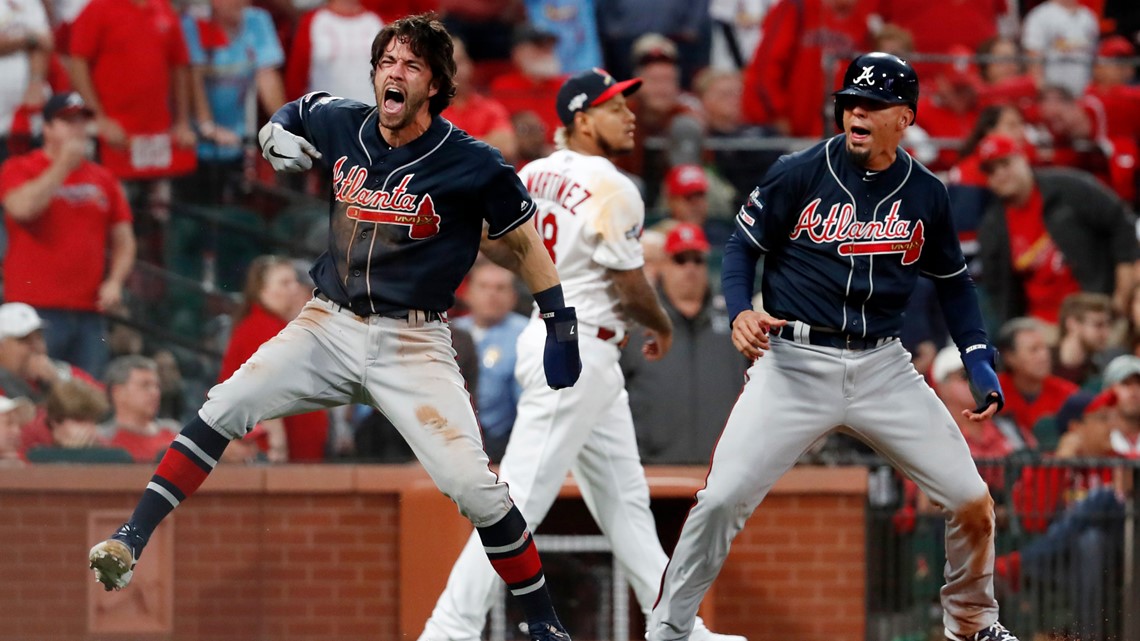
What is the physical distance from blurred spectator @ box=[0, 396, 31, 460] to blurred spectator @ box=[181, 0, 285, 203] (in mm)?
1647

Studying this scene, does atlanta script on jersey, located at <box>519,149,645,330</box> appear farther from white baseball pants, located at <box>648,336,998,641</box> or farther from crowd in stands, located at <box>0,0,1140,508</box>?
crowd in stands, located at <box>0,0,1140,508</box>

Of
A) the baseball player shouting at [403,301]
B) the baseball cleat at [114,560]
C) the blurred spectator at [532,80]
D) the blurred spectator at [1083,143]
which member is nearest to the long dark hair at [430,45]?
the baseball player shouting at [403,301]

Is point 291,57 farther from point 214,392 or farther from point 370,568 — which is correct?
point 214,392

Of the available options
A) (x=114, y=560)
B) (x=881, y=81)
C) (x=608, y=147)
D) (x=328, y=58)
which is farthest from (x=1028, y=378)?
(x=114, y=560)

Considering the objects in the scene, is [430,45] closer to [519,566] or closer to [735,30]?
[519,566]

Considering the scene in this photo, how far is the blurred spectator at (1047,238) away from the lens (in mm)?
10234

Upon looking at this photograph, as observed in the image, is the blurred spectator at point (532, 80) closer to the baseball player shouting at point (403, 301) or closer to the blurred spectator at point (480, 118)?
the blurred spectator at point (480, 118)

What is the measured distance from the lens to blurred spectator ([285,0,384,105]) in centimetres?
1034

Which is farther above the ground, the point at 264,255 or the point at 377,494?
the point at 264,255

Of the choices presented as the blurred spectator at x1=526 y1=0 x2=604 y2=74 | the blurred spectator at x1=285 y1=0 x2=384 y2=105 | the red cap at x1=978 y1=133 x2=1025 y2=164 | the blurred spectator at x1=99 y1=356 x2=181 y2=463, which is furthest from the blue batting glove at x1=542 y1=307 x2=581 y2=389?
the blurred spectator at x1=526 y1=0 x2=604 y2=74

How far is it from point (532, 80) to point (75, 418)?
3.89m

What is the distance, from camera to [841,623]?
27.2 ft

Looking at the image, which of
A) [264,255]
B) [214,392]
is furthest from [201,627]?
[214,392]

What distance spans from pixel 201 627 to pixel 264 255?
2.18 m
